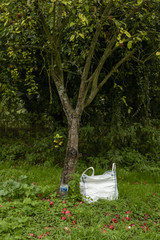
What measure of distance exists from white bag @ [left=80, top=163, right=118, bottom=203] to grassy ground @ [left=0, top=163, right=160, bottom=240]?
11 cm

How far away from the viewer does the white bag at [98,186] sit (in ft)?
11.0

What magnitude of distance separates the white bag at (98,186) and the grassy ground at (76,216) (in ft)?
0.37

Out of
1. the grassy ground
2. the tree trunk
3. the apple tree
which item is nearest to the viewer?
the grassy ground

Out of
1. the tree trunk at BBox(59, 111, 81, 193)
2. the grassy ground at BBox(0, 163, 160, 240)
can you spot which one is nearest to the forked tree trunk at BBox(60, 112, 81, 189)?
the tree trunk at BBox(59, 111, 81, 193)

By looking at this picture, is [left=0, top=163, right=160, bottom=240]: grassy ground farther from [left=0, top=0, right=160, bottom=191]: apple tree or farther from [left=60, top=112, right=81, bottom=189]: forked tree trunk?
[left=0, top=0, right=160, bottom=191]: apple tree

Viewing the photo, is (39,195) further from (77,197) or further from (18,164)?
(18,164)

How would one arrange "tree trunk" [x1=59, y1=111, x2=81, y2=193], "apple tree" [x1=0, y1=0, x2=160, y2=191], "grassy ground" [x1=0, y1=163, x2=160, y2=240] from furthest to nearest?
"tree trunk" [x1=59, y1=111, x2=81, y2=193] < "apple tree" [x1=0, y1=0, x2=160, y2=191] < "grassy ground" [x1=0, y1=163, x2=160, y2=240]

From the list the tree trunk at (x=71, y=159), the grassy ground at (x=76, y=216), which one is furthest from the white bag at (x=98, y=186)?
the tree trunk at (x=71, y=159)

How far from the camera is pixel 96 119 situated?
6184 mm

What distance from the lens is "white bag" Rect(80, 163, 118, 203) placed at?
132 inches

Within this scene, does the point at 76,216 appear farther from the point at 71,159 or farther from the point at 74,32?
the point at 74,32

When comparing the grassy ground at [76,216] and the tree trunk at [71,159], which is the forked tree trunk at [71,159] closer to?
the tree trunk at [71,159]

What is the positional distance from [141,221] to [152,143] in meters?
3.38

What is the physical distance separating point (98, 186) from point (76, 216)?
0.67 meters
